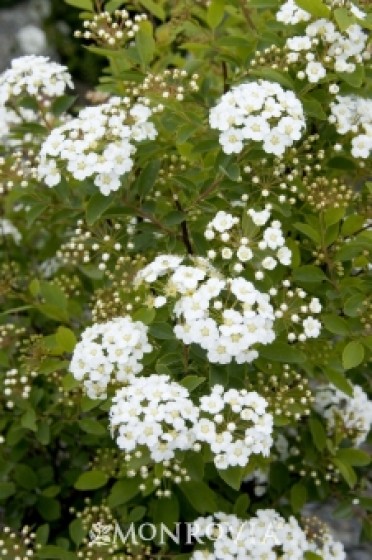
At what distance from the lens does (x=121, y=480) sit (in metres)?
2.80

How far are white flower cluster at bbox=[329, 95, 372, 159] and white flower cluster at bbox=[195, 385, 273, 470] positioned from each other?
0.90 meters

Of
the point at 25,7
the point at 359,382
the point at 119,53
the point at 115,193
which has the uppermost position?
the point at 119,53

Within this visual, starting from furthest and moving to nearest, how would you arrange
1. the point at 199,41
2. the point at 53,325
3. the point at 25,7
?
1. the point at 25,7
2. the point at 53,325
3. the point at 199,41

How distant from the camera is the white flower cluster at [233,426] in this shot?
2.21m

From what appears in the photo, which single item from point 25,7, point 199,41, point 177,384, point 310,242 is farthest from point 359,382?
point 25,7

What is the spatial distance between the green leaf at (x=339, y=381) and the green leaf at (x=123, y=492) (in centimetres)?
69

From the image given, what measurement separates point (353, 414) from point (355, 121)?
1003 mm

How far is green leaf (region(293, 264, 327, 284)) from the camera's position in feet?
8.57

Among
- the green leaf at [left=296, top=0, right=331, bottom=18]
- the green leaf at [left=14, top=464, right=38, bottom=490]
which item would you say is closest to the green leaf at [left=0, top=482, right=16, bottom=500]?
the green leaf at [left=14, top=464, right=38, bottom=490]

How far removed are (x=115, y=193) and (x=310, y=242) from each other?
0.71 m

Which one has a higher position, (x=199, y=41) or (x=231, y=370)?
(x=199, y=41)

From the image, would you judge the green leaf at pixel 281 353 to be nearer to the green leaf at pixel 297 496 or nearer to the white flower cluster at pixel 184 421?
the white flower cluster at pixel 184 421

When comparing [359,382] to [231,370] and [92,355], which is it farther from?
[92,355]

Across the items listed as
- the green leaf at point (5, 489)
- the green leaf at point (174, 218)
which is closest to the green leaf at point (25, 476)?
the green leaf at point (5, 489)
